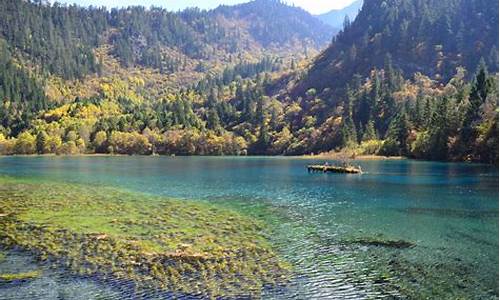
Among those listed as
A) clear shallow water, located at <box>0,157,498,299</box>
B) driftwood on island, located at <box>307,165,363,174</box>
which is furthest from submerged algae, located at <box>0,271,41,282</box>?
driftwood on island, located at <box>307,165,363,174</box>

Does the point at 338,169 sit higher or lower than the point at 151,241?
higher

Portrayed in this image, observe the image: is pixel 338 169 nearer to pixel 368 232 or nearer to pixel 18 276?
pixel 368 232

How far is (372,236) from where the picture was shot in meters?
49.3

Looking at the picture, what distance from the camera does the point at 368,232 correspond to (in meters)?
51.4

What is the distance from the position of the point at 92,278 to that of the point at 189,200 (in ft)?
137

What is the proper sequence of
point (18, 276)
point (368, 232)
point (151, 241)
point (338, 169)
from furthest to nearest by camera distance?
point (338, 169) → point (368, 232) → point (151, 241) → point (18, 276)

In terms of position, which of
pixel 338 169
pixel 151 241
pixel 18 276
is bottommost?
pixel 18 276

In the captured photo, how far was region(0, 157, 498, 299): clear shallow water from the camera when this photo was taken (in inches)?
1292

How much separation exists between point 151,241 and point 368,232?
2092cm

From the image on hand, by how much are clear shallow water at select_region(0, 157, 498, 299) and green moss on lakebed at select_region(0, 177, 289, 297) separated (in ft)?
7.67

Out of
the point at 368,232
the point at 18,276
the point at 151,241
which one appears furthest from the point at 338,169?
the point at 18,276

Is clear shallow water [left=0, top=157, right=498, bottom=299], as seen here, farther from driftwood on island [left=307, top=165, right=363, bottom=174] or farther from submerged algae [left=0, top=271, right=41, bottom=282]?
driftwood on island [left=307, top=165, right=363, bottom=174]

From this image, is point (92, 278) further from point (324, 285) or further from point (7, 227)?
point (7, 227)

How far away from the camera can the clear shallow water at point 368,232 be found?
32.8m
